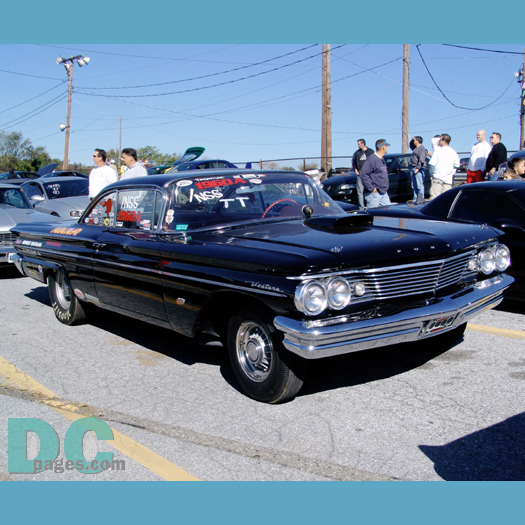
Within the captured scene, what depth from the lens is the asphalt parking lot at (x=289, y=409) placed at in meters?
2.94

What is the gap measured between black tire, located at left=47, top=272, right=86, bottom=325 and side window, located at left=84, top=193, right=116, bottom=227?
72cm

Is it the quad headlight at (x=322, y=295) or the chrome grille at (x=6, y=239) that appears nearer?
the quad headlight at (x=322, y=295)

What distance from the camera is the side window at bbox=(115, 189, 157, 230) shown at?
15.3ft

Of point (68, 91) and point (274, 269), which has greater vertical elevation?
point (68, 91)

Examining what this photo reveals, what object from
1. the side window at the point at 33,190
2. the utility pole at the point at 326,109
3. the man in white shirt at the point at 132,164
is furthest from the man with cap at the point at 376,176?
the utility pole at the point at 326,109

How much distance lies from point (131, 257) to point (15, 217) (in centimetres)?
598

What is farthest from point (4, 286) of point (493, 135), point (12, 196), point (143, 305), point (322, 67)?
point (322, 67)

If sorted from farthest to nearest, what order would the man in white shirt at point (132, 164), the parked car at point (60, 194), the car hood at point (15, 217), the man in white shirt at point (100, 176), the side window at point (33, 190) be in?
the side window at point (33, 190)
the parked car at point (60, 194)
the car hood at point (15, 217)
the man in white shirt at point (100, 176)
the man in white shirt at point (132, 164)

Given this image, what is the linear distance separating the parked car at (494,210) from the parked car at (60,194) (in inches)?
331

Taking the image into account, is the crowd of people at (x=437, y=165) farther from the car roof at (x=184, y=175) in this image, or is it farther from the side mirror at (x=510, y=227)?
the car roof at (x=184, y=175)

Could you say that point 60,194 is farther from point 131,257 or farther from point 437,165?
point 131,257

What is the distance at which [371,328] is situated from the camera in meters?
3.31

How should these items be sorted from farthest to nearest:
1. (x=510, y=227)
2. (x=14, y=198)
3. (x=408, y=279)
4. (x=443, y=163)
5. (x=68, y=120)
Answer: (x=68, y=120)
(x=443, y=163)
(x=14, y=198)
(x=510, y=227)
(x=408, y=279)
